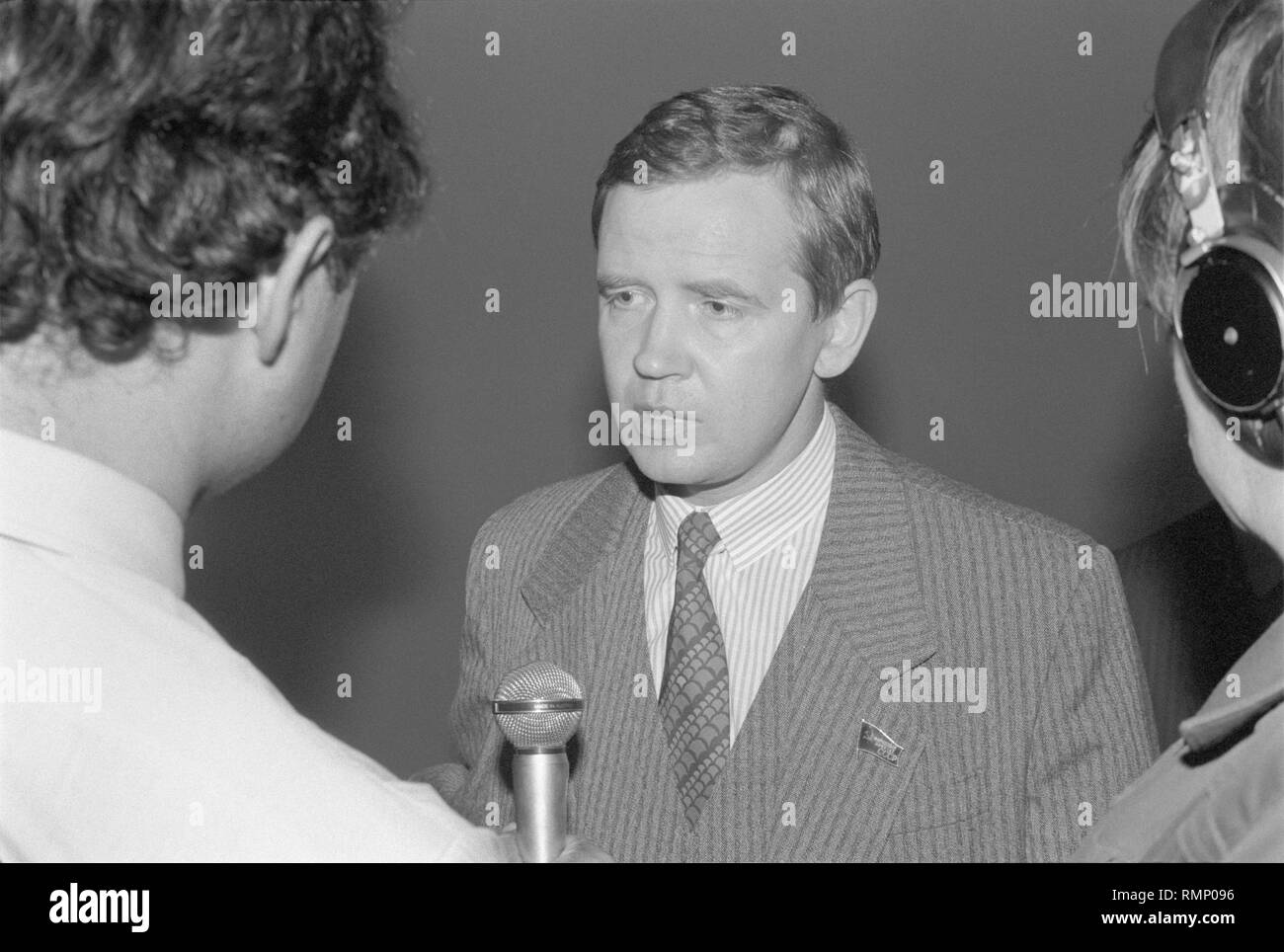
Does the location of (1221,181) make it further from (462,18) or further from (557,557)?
(462,18)

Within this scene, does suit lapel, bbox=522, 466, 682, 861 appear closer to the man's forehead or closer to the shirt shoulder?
the man's forehead

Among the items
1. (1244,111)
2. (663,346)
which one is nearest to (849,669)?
(663,346)

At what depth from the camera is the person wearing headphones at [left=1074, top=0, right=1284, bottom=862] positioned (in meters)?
0.99


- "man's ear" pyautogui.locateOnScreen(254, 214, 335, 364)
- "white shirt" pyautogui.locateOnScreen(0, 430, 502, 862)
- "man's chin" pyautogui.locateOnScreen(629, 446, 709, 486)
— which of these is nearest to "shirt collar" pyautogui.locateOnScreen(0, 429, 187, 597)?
"white shirt" pyautogui.locateOnScreen(0, 430, 502, 862)

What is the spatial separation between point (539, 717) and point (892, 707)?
1.62ft

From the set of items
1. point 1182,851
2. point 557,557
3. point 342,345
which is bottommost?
point 1182,851

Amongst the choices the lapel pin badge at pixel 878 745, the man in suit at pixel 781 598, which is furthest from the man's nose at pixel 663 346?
the lapel pin badge at pixel 878 745

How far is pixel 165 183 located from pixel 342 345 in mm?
1662

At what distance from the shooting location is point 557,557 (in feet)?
5.63

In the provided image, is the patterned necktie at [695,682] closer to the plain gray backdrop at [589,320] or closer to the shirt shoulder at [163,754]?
the shirt shoulder at [163,754]

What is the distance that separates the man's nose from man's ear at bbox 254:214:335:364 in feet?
2.17

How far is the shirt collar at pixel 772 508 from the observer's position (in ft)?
5.35

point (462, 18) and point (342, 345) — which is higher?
point (462, 18)
